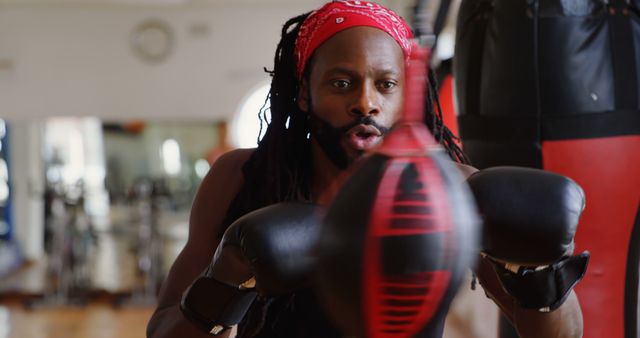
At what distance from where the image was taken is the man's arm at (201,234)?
1180mm

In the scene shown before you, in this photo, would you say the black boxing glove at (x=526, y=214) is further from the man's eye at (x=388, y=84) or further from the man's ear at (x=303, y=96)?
the man's ear at (x=303, y=96)

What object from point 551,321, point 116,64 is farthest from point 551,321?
point 116,64

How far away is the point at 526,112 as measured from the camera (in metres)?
1.46

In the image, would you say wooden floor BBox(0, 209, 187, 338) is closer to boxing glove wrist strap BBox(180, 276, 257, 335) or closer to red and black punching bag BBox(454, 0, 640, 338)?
red and black punching bag BBox(454, 0, 640, 338)

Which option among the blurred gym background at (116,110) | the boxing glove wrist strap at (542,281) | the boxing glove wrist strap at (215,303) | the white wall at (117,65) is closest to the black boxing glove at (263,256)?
the boxing glove wrist strap at (215,303)

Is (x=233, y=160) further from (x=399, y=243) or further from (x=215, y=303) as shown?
(x=399, y=243)

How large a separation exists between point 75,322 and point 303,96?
4489mm

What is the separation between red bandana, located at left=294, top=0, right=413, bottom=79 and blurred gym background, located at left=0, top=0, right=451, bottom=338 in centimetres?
516

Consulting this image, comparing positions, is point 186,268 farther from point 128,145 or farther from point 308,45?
point 128,145

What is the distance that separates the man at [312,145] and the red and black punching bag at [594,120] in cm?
25

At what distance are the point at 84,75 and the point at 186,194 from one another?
1.44 meters

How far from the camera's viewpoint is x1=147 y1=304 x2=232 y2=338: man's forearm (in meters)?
1.00

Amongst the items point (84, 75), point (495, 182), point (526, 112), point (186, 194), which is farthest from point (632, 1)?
point (84, 75)

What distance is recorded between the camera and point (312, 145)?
1279 mm
